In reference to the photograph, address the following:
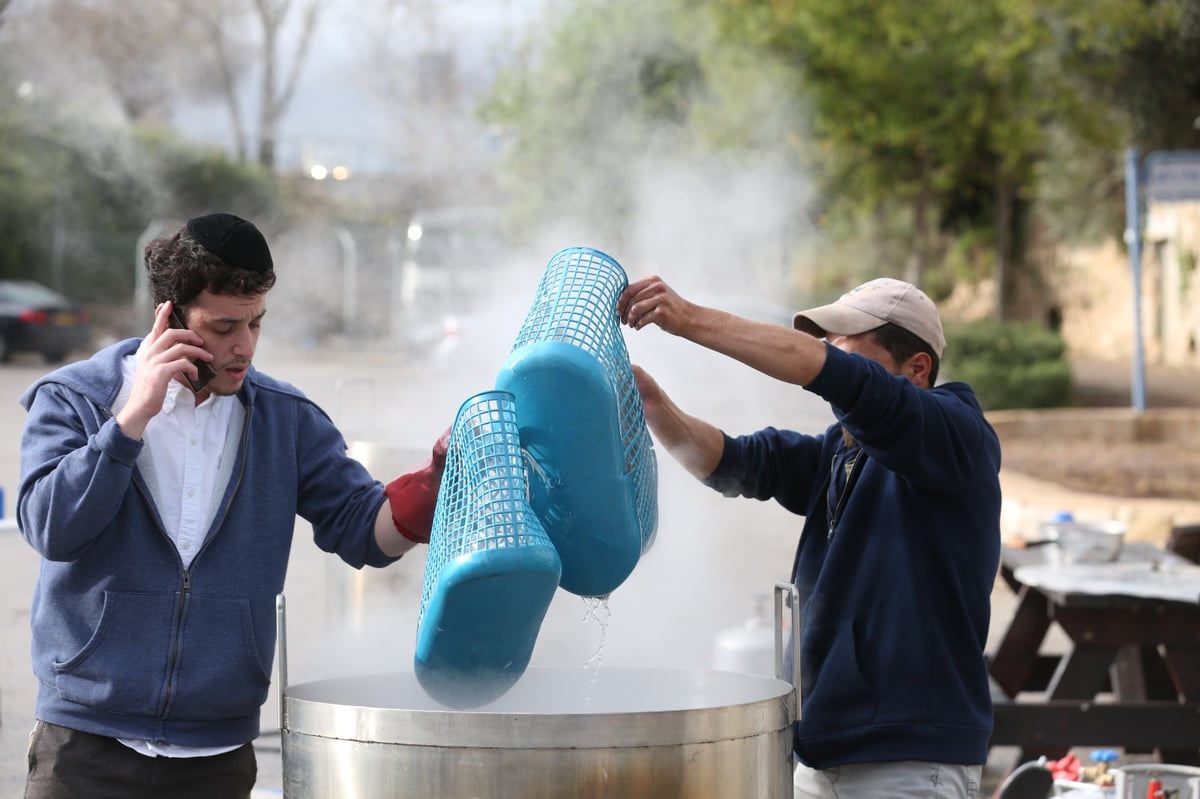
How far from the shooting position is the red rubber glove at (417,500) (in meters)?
2.21

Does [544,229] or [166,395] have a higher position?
[544,229]

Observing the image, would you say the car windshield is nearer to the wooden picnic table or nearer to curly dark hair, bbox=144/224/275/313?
the wooden picnic table

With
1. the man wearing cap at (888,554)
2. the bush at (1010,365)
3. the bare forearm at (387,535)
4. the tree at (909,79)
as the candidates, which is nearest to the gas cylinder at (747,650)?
the man wearing cap at (888,554)

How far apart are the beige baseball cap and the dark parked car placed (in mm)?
20122

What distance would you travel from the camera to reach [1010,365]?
16.2 meters

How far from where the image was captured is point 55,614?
6.73ft

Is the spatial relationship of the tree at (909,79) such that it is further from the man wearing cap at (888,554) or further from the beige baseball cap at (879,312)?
the man wearing cap at (888,554)

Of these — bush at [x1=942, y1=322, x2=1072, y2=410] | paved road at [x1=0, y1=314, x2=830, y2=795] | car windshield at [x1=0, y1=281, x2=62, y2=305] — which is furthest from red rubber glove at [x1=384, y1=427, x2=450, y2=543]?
car windshield at [x1=0, y1=281, x2=62, y2=305]

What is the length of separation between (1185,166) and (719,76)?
6.90 metres

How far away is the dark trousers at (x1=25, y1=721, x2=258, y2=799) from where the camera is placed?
2039 millimetres

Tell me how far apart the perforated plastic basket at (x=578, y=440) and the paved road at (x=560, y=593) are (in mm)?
254

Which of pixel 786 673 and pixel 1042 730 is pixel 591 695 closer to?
pixel 786 673

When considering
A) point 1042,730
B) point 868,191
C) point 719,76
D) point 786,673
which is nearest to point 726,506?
point 1042,730

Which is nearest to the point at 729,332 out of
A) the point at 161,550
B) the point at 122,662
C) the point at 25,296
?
the point at 161,550
